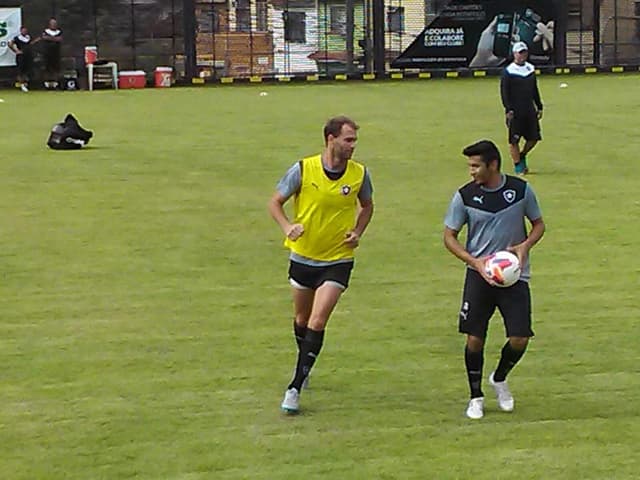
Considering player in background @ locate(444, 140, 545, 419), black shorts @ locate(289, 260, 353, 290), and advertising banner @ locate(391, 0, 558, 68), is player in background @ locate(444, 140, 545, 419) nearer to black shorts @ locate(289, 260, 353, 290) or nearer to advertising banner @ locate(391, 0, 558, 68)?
black shorts @ locate(289, 260, 353, 290)

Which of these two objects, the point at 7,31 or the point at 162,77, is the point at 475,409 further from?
the point at 7,31

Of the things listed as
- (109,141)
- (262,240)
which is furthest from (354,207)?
(109,141)

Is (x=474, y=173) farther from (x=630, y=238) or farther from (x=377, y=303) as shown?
(x=630, y=238)

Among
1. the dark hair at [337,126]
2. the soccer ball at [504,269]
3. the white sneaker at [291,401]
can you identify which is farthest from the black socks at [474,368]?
the dark hair at [337,126]

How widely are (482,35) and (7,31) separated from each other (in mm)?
17189

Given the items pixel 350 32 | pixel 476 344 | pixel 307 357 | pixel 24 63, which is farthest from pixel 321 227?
pixel 350 32

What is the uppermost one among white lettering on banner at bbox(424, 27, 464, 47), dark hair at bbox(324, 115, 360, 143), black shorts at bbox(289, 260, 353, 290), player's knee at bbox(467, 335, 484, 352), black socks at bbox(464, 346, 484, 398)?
white lettering on banner at bbox(424, 27, 464, 47)

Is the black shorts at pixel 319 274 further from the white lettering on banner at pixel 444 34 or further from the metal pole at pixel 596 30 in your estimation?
the metal pole at pixel 596 30

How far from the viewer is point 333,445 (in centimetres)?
869

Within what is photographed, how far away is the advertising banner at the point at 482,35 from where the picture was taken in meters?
50.7

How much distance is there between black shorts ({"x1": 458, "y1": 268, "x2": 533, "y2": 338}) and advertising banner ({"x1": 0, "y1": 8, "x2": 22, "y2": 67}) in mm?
41579

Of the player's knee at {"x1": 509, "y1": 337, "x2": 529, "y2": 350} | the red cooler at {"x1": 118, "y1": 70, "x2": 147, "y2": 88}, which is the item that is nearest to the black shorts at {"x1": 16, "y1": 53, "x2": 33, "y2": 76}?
the red cooler at {"x1": 118, "y1": 70, "x2": 147, "y2": 88}

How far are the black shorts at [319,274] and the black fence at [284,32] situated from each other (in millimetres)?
40393

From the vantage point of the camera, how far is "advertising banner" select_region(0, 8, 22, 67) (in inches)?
1911
